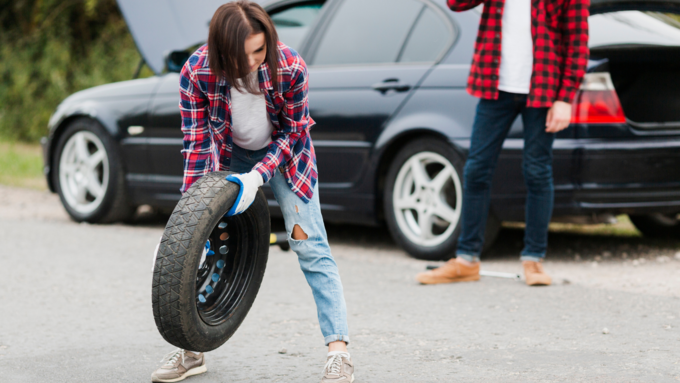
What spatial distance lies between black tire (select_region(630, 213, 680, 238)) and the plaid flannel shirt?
3.40 m

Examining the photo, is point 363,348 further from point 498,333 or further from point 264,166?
point 264,166

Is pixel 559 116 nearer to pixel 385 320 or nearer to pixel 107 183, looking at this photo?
pixel 385 320

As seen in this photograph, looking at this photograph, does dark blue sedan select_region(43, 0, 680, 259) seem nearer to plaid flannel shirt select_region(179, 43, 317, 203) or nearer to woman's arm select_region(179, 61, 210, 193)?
plaid flannel shirt select_region(179, 43, 317, 203)

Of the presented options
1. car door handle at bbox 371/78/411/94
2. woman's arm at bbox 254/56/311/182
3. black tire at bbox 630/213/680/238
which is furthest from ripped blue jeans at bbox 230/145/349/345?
black tire at bbox 630/213/680/238

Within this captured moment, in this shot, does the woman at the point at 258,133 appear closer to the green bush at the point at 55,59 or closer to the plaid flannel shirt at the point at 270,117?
the plaid flannel shirt at the point at 270,117

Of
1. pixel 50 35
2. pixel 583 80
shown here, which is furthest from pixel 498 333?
pixel 50 35

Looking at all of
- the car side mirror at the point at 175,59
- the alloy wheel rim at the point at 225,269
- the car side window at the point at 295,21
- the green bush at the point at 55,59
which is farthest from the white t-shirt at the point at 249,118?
the green bush at the point at 55,59

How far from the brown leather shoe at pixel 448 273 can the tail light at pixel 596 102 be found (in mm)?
925

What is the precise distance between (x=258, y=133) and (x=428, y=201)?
2.18m

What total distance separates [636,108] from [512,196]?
799 mm

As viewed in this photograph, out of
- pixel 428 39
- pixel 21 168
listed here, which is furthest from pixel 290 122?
pixel 21 168

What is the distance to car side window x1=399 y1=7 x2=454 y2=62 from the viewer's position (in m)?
4.98

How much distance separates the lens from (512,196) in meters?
4.63

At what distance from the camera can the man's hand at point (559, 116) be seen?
413 cm
